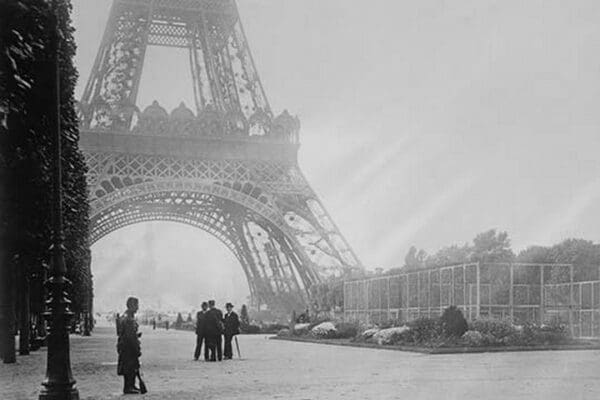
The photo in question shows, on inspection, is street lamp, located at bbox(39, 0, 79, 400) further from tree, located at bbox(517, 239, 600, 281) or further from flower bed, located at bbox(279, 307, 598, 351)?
tree, located at bbox(517, 239, 600, 281)

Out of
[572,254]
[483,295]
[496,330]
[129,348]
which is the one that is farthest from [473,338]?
[572,254]

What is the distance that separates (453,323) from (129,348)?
55.1 ft

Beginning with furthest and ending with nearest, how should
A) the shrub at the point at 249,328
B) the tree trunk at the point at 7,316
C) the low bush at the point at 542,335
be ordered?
1. the shrub at the point at 249,328
2. the low bush at the point at 542,335
3. the tree trunk at the point at 7,316

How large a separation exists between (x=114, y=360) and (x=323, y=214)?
35041mm

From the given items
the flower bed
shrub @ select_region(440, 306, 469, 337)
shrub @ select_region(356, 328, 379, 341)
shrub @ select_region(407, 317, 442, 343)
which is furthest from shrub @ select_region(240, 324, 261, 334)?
shrub @ select_region(440, 306, 469, 337)

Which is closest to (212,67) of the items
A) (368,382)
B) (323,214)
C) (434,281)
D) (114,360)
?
(323,214)

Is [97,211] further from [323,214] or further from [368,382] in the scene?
[368,382]

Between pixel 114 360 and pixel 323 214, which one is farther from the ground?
pixel 323 214

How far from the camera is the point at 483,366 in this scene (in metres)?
23.8

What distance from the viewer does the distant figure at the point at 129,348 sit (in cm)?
1808

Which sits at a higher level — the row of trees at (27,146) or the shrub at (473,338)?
the row of trees at (27,146)

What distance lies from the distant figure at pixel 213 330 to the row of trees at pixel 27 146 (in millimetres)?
5158

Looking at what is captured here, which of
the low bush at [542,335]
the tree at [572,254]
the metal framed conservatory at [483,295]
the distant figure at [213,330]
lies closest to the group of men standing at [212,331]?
the distant figure at [213,330]

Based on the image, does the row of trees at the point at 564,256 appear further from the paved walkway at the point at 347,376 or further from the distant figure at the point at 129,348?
the distant figure at the point at 129,348
